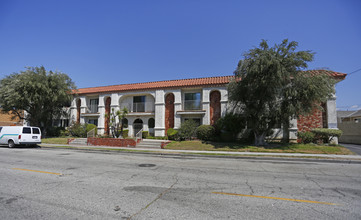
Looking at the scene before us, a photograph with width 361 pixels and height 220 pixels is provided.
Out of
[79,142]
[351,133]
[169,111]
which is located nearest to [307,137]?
[351,133]

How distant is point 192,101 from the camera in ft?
72.3

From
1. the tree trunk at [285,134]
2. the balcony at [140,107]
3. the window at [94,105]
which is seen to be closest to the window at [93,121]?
the window at [94,105]

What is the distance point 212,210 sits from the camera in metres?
3.65

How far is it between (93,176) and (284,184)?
6.16 metres

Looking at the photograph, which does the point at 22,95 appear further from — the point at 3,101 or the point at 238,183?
the point at 238,183

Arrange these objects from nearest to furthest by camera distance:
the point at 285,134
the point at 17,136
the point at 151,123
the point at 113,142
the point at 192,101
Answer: the point at 17,136 → the point at 113,142 → the point at 285,134 → the point at 192,101 → the point at 151,123

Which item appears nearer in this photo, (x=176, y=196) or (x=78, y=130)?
(x=176, y=196)

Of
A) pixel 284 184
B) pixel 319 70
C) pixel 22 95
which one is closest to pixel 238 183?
pixel 284 184

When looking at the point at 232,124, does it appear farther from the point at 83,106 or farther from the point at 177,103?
the point at 83,106

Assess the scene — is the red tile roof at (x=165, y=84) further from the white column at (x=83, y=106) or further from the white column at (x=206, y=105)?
the white column at (x=83, y=106)

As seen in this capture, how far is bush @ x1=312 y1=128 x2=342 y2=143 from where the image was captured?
1561 centimetres

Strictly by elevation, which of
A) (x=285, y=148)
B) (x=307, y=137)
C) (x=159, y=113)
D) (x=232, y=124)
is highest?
(x=159, y=113)

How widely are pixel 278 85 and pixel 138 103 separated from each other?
1674 centimetres

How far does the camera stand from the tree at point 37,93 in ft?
72.8
